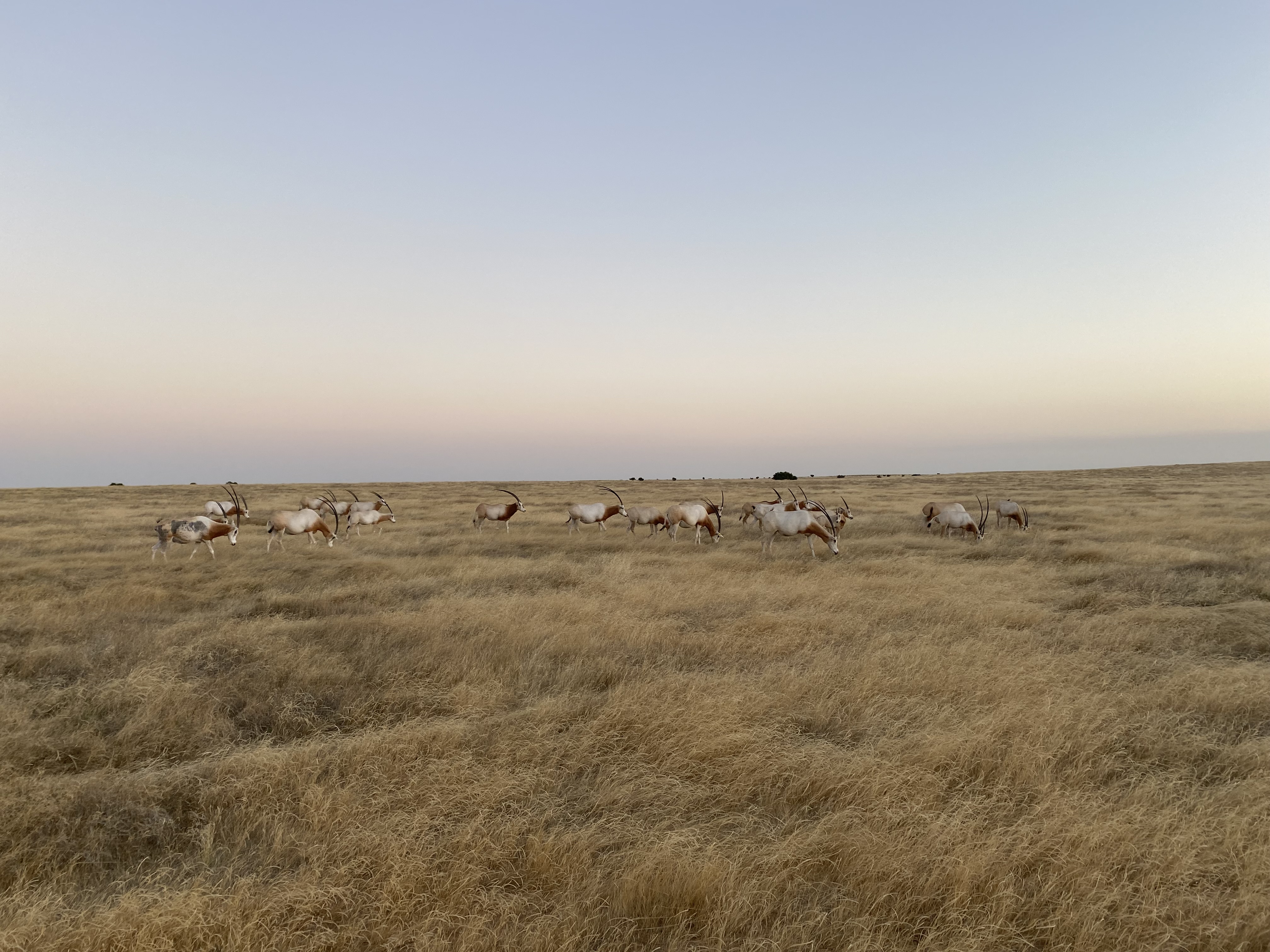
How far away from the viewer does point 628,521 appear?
96.0ft

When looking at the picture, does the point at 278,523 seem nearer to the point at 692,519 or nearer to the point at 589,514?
the point at 589,514

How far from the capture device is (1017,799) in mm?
4902

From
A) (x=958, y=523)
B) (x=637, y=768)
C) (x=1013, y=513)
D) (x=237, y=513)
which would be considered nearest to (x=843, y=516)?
(x=958, y=523)

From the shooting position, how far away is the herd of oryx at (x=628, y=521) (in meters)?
18.4

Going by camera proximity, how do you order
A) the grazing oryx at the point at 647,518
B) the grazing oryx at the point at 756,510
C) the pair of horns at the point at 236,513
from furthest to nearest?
the grazing oryx at the point at 647,518, the pair of horns at the point at 236,513, the grazing oryx at the point at 756,510

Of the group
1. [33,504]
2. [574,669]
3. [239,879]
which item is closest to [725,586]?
[574,669]

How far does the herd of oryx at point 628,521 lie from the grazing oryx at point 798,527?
2 cm

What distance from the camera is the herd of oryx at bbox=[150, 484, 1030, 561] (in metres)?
18.4

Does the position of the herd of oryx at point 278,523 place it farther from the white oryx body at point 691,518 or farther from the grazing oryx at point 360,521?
the white oryx body at point 691,518

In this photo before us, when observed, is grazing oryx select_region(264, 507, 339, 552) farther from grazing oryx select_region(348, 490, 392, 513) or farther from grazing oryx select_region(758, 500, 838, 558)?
grazing oryx select_region(758, 500, 838, 558)

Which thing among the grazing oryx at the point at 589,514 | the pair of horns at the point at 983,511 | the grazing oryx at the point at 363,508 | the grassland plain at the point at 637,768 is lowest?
the grassland plain at the point at 637,768

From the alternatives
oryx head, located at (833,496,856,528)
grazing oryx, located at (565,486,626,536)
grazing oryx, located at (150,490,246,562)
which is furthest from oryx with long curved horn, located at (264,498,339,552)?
oryx head, located at (833,496,856,528)

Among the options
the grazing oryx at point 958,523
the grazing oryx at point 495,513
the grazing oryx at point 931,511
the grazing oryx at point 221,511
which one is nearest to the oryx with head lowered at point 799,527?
the grazing oryx at point 958,523

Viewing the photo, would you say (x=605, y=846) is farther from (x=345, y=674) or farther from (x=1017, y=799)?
(x=345, y=674)
